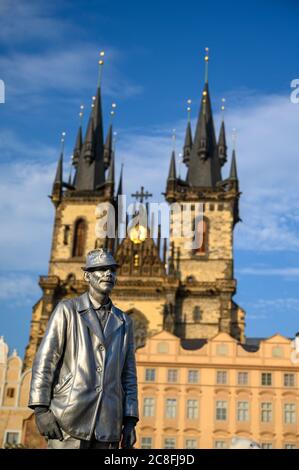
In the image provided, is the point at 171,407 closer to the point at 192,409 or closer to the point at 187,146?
the point at 192,409

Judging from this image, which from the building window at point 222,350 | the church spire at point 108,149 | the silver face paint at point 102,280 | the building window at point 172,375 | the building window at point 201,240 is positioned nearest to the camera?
the silver face paint at point 102,280

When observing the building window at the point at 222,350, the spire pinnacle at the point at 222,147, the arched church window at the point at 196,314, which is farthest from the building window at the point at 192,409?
the spire pinnacle at the point at 222,147

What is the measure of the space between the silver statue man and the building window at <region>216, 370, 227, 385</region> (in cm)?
2845

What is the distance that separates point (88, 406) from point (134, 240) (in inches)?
1769

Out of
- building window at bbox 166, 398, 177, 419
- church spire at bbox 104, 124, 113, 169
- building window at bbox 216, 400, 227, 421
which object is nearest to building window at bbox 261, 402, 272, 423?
building window at bbox 216, 400, 227, 421

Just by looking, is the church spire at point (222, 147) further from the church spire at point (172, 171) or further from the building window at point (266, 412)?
the building window at point (266, 412)

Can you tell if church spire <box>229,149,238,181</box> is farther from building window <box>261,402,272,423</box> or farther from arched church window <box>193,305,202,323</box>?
building window <box>261,402,272,423</box>

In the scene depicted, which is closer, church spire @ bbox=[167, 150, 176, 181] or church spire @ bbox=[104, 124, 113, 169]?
church spire @ bbox=[167, 150, 176, 181]

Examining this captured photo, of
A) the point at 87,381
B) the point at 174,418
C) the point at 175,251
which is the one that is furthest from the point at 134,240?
the point at 87,381

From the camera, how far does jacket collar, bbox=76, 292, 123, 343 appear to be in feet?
14.7

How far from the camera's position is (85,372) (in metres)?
4.29

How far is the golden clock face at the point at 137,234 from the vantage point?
49125 millimetres

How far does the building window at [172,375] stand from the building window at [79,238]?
17773 millimetres

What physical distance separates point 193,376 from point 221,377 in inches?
53.7
